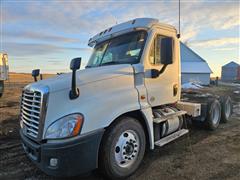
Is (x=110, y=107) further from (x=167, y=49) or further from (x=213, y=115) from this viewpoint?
(x=213, y=115)

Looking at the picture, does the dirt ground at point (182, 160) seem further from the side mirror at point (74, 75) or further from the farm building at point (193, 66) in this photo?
the farm building at point (193, 66)

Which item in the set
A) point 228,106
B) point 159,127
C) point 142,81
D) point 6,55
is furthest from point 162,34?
point 6,55

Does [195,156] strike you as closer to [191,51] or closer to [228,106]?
[228,106]

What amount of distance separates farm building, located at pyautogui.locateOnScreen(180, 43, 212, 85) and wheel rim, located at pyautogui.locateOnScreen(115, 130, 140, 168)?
3026 cm

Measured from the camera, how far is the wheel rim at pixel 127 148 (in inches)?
161

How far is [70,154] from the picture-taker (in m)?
3.49

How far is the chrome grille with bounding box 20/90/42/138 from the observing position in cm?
373

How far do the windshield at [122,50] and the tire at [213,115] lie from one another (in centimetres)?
373

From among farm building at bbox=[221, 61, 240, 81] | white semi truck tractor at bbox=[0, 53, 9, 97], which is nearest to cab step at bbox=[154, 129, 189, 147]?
white semi truck tractor at bbox=[0, 53, 9, 97]

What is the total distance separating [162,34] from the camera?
5.18 meters

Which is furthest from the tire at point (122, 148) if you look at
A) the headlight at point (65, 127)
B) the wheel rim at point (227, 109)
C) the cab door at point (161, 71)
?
the wheel rim at point (227, 109)

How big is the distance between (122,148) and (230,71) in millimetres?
65365

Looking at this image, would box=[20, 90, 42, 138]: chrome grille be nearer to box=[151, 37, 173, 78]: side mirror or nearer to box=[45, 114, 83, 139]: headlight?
box=[45, 114, 83, 139]: headlight

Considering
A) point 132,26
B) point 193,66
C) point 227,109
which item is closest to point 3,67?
point 227,109
